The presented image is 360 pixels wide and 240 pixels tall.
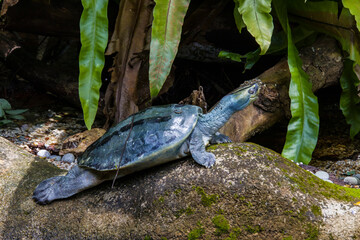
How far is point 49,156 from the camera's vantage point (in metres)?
3.05

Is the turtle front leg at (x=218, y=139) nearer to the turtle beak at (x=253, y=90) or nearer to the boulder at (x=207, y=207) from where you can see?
the boulder at (x=207, y=207)

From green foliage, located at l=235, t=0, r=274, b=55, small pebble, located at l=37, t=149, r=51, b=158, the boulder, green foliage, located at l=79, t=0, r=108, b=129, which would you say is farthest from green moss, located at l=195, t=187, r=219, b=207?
small pebble, located at l=37, t=149, r=51, b=158

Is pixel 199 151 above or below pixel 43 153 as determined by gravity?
above

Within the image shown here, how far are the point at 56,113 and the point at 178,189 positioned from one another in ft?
7.98

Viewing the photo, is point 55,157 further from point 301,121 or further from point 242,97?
point 301,121

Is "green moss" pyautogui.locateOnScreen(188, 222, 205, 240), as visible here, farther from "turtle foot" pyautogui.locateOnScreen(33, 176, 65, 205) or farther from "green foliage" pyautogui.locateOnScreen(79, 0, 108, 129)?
"green foliage" pyautogui.locateOnScreen(79, 0, 108, 129)

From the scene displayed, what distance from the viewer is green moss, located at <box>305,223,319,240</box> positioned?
1.72 metres

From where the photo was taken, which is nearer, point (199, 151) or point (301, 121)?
point (199, 151)

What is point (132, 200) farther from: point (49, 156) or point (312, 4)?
point (312, 4)

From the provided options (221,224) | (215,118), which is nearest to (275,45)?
(215,118)

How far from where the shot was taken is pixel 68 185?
197 centimetres

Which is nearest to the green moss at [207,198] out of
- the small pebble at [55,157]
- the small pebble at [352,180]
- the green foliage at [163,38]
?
the green foliage at [163,38]

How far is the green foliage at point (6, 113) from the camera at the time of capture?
334 cm

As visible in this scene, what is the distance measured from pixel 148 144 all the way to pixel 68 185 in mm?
480
